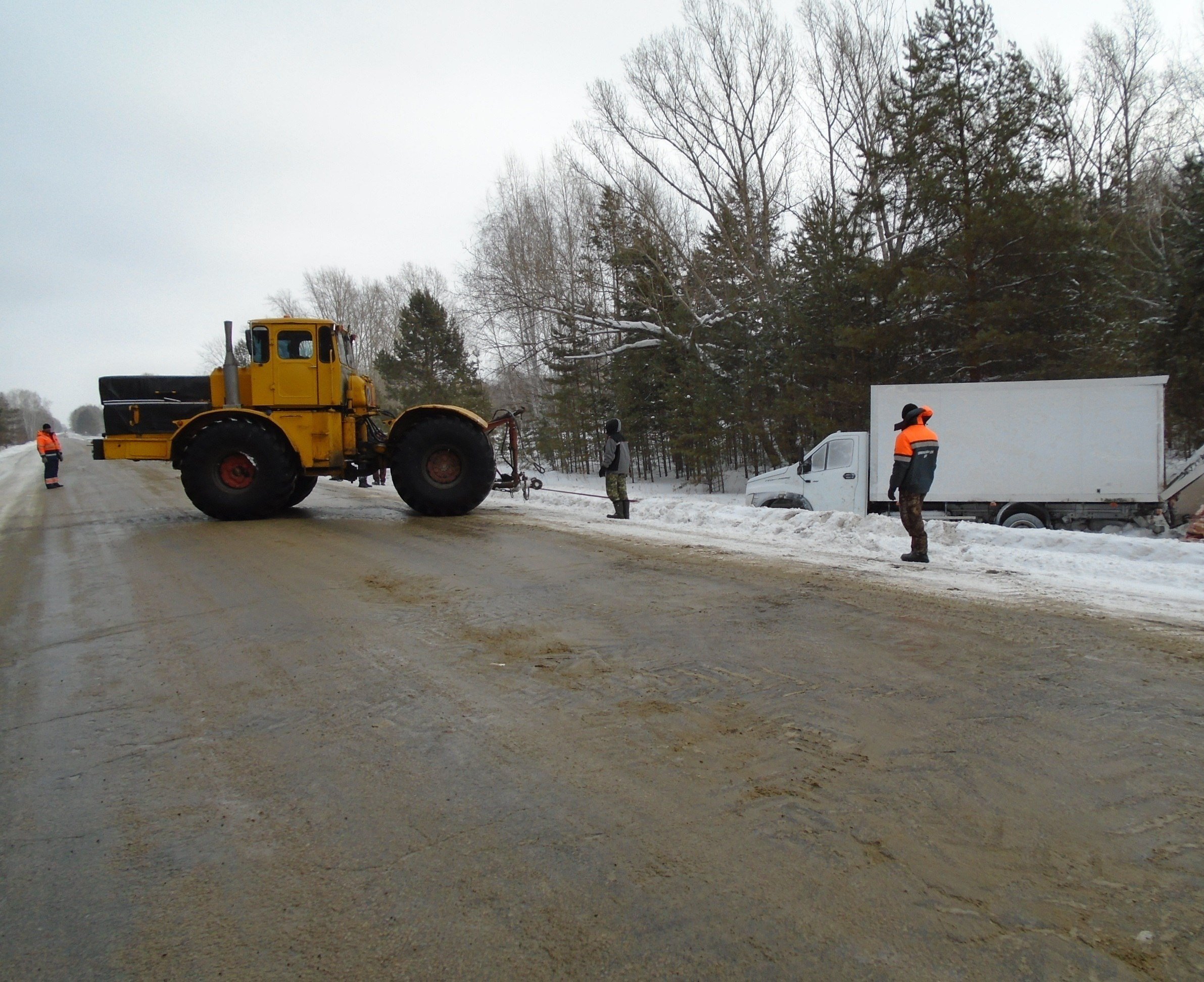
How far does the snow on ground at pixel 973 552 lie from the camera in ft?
19.2

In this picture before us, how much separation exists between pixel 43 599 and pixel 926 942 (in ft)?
24.1

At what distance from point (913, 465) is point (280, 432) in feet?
28.6

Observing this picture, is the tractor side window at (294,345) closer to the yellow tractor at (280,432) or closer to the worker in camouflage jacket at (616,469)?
the yellow tractor at (280,432)

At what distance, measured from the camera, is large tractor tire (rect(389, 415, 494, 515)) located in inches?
456

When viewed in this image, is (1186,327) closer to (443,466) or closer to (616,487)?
(616,487)

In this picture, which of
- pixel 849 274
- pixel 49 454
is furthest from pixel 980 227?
pixel 49 454

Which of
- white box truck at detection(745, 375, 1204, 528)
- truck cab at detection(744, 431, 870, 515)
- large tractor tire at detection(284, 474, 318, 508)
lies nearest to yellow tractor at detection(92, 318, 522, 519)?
large tractor tire at detection(284, 474, 318, 508)

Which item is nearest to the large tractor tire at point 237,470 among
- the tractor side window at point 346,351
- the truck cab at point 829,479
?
the tractor side window at point 346,351

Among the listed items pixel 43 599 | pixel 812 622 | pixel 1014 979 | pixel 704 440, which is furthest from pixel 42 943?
pixel 704 440

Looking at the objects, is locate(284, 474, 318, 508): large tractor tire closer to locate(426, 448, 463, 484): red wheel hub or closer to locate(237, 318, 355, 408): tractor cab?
locate(237, 318, 355, 408): tractor cab

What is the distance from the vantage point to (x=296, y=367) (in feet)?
37.3

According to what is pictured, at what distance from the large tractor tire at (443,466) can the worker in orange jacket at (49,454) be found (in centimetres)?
1370

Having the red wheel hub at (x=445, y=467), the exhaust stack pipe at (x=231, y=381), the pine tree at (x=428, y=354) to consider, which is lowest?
the red wheel hub at (x=445, y=467)

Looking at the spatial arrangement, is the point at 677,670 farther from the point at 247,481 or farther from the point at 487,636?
the point at 247,481
